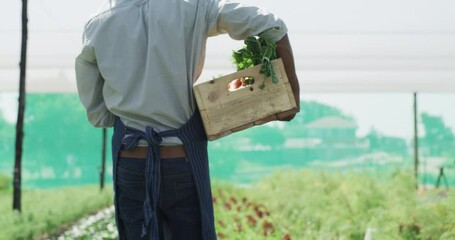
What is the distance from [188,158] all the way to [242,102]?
0.24 metres

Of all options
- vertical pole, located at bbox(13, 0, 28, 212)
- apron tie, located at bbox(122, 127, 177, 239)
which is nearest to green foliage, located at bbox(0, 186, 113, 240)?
vertical pole, located at bbox(13, 0, 28, 212)

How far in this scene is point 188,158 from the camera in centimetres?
199

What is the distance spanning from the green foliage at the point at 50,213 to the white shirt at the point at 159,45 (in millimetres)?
3229

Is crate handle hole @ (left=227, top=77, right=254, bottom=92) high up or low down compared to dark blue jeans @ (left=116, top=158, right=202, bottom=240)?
up

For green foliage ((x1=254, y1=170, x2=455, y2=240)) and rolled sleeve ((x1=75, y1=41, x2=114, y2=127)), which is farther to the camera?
green foliage ((x1=254, y1=170, x2=455, y2=240))

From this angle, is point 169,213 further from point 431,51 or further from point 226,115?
point 431,51

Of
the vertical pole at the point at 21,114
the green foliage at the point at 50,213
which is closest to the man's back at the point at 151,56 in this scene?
the green foliage at the point at 50,213

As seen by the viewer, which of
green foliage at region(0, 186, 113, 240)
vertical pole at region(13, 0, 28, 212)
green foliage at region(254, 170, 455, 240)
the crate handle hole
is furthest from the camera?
vertical pole at region(13, 0, 28, 212)

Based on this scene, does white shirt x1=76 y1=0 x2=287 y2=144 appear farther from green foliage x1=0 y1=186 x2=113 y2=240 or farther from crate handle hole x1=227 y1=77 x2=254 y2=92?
green foliage x1=0 y1=186 x2=113 y2=240

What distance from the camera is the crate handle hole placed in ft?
6.87

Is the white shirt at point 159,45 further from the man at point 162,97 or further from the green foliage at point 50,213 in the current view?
the green foliage at point 50,213

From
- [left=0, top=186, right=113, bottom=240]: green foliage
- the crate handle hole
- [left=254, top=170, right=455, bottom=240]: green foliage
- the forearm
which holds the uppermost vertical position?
the forearm

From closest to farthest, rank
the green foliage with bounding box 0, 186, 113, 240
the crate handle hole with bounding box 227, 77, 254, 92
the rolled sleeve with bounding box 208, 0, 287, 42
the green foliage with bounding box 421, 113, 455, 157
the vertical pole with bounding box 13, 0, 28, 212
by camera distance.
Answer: the rolled sleeve with bounding box 208, 0, 287, 42
the crate handle hole with bounding box 227, 77, 254, 92
the green foliage with bounding box 0, 186, 113, 240
the vertical pole with bounding box 13, 0, 28, 212
the green foliage with bounding box 421, 113, 455, 157

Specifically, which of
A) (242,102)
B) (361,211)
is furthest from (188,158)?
(361,211)
